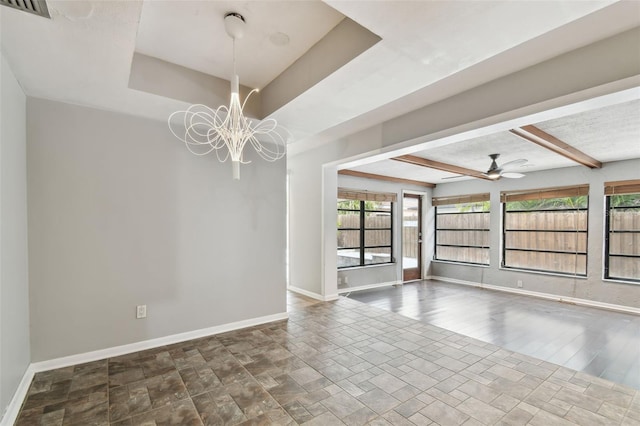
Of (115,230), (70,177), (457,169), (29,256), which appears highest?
(457,169)

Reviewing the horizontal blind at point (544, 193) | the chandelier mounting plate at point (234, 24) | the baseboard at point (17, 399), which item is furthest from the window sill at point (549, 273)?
the baseboard at point (17, 399)

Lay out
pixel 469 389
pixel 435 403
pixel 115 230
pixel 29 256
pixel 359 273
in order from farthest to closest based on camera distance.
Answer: pixel 359 273, pixel 115 230, pixel 29 256, pixel 469 389, pixel 435 403

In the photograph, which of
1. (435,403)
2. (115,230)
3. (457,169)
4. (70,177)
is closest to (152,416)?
(115,230)

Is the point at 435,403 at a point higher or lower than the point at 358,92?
lower

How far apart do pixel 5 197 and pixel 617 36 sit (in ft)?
14.5

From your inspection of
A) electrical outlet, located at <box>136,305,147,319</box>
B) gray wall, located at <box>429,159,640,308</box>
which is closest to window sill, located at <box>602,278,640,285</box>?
gray wall, located at <box>429,159,640,308</box>

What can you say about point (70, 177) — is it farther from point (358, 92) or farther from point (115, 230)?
point (358, 92)

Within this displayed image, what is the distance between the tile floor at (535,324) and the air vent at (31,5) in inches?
188

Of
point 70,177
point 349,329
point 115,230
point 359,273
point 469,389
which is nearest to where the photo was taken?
point 469,389

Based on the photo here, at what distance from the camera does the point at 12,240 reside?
2.21m

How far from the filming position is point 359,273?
21.1 feet

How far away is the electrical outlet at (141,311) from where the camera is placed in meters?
3.12

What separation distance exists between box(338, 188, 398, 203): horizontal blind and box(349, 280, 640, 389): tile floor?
78.9 inches

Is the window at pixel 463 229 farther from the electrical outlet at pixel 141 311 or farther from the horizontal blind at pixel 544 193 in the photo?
the electrical outlet at pixel 141 311
